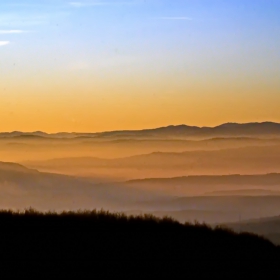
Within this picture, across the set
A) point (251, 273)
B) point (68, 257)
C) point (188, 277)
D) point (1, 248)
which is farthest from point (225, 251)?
point (1, 248)

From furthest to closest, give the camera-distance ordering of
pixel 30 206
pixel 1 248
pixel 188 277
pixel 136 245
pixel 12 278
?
pixel 30 206 → pixel 136 245 → pixel 1 248 → pixel 188 277 → pixel 12 278

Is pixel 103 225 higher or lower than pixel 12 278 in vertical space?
higher

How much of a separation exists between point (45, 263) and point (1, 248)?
150 cm

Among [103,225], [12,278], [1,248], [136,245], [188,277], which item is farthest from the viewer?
[103,225]

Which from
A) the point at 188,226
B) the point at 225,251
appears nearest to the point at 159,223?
the point at 188,226

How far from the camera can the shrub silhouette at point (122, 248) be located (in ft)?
45.8

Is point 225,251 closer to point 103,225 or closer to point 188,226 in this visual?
point 188,226

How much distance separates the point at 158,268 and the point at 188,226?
448cm

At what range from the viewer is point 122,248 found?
50.9 feet

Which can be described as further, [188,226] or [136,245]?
[188,226]

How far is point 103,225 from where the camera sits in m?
17.8

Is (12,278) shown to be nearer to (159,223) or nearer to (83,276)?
(83,276)

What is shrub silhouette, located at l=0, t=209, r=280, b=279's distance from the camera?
14.0 m

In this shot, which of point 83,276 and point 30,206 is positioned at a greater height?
point 30,206
